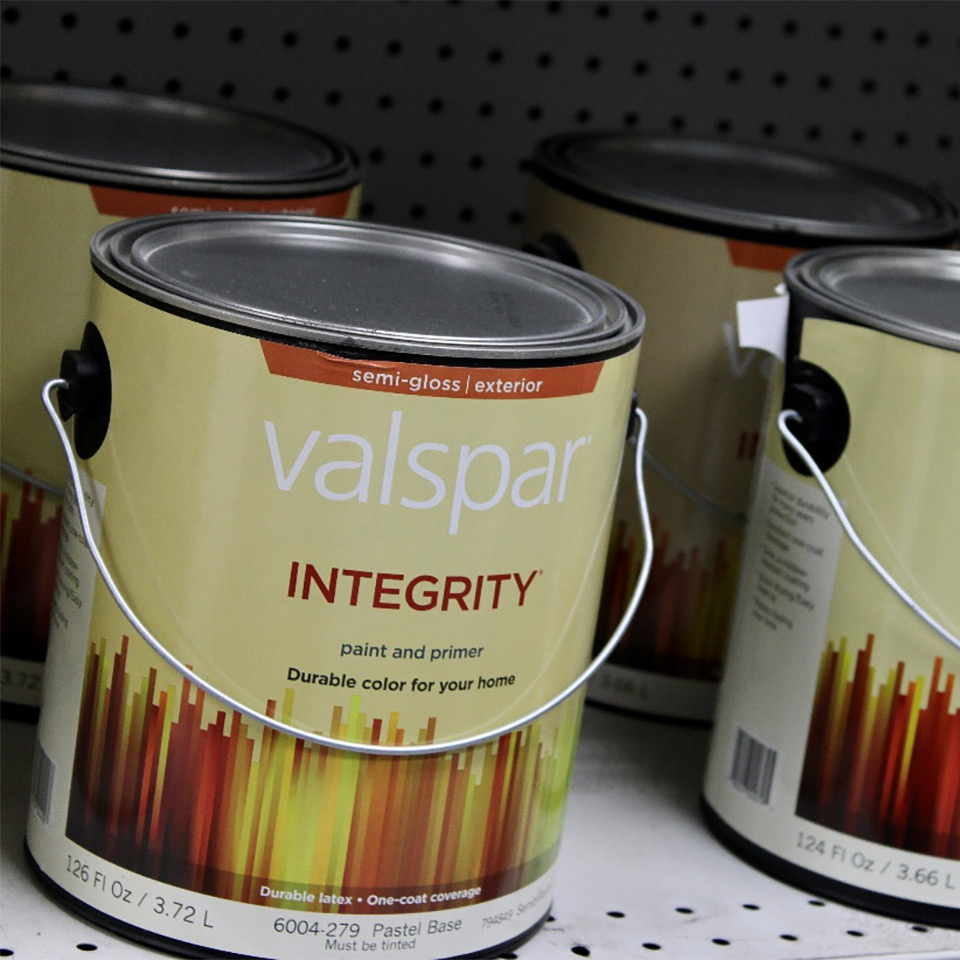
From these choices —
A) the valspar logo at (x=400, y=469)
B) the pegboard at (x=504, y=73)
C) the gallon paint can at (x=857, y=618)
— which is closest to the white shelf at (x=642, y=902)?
the gallon paint can at (x=857, y=618)

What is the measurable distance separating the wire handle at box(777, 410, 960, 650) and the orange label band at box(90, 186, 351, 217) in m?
0.30

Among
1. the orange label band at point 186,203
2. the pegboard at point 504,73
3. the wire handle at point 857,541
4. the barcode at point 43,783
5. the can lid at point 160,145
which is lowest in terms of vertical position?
the barcode at point 43,783

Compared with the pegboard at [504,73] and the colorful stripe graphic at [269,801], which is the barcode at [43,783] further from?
the pegboard at [504,73]

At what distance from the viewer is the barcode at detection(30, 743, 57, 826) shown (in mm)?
798

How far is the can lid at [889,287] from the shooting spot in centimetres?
83

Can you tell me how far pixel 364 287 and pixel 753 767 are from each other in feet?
1.15

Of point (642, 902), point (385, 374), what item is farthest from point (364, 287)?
point (642, 902)

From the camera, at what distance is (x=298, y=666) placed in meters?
0.73

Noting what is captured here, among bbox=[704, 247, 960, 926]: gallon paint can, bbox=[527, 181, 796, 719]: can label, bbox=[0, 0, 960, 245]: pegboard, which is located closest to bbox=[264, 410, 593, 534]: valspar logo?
bbox=[704, 247, 960, 926]: gallon paint can

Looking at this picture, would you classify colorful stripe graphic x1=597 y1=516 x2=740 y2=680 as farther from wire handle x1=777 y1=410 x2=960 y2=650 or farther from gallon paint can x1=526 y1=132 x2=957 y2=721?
wire handle x1=777 y1=410 x2=960 y2=650

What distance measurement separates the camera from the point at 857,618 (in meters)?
0.86

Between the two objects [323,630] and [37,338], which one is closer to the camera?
[323,630]

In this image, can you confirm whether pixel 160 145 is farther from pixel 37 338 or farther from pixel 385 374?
pixel 385 374

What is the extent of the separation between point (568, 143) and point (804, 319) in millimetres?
347
